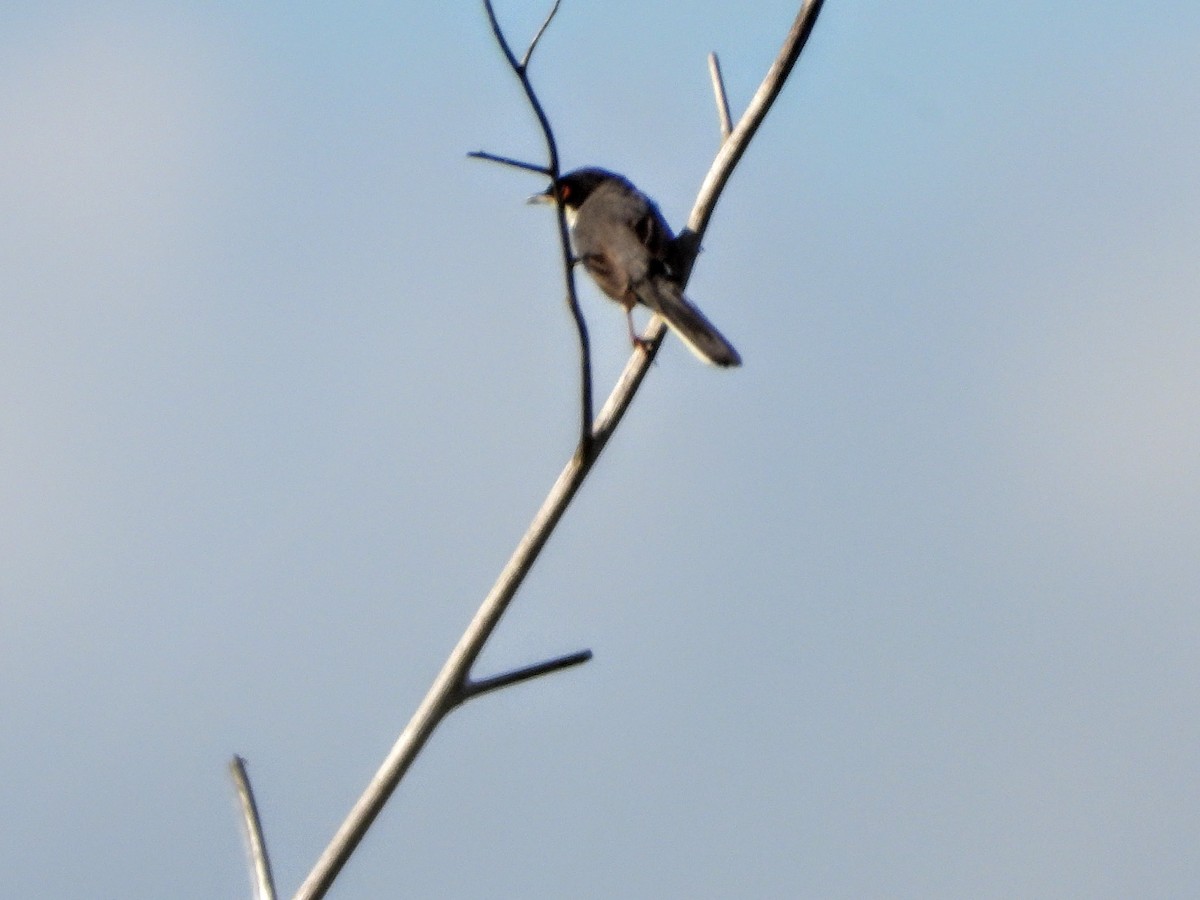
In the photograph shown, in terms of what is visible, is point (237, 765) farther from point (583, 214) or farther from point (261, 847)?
point (583, 214)

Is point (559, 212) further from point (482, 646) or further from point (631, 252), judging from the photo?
point (631, 252)

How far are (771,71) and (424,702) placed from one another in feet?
8.82

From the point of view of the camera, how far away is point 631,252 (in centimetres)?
839

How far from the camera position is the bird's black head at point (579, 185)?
10.2 m

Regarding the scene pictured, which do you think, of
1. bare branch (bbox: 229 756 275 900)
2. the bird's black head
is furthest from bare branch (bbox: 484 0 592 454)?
the bird's black head

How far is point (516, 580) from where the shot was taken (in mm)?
4668

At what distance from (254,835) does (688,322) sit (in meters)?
3.46

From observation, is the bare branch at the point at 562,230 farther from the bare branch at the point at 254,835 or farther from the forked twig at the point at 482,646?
the bare branch at the point at 254,835

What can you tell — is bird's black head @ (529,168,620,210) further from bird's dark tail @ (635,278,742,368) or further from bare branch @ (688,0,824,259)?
bare branch @ (688,0,824,259)

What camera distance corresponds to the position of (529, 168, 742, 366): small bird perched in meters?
7.26

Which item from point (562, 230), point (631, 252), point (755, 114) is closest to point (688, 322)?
point (631, 252)

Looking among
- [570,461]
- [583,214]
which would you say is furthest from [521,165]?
[583,214]

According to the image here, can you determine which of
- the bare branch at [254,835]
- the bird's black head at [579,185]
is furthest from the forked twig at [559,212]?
the bird's black head at [579,185]

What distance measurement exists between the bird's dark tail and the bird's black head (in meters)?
2.36
